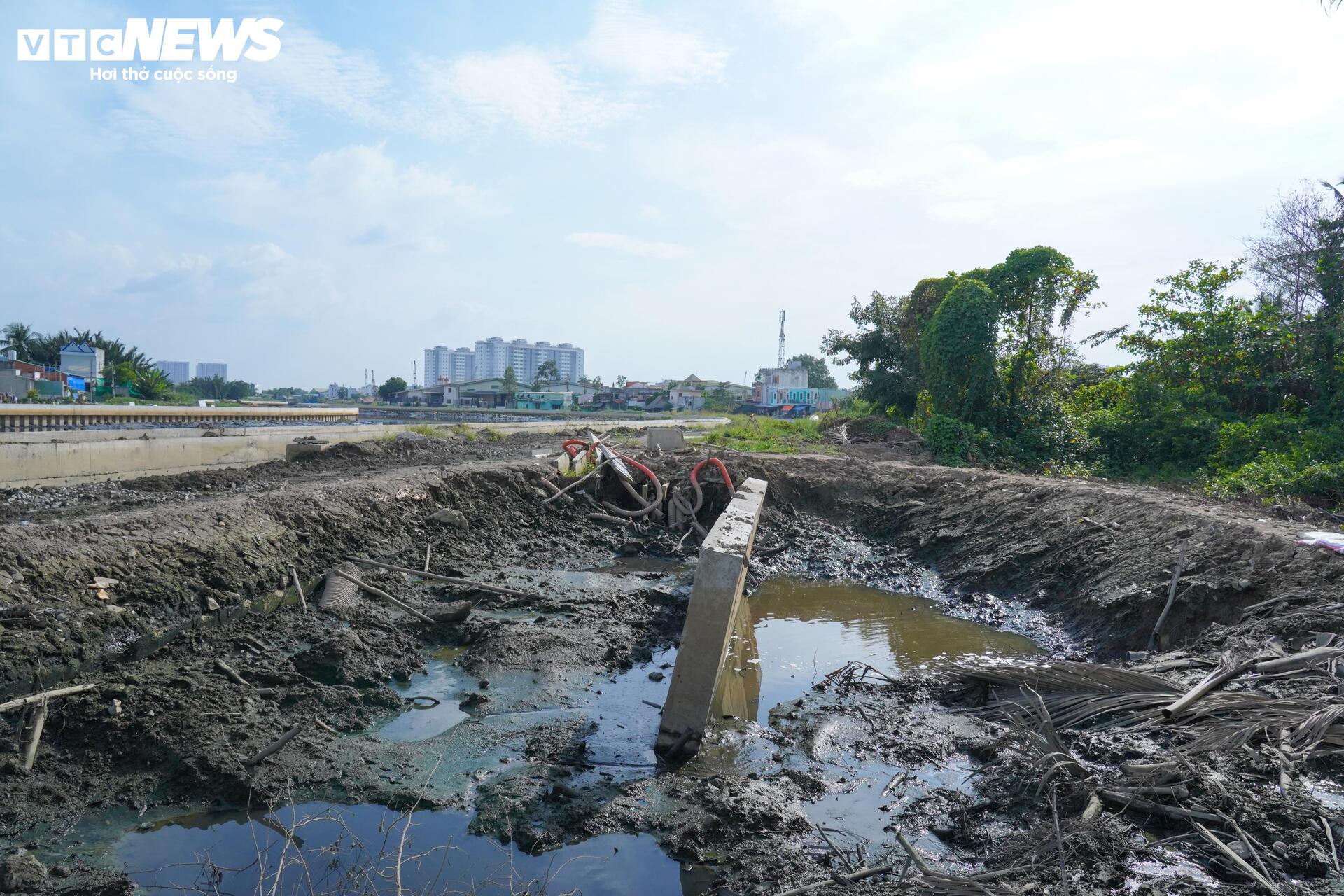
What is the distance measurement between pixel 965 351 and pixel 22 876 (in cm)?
1911

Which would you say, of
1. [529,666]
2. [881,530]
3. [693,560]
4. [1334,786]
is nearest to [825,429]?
[881,530]

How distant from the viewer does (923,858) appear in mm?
3738

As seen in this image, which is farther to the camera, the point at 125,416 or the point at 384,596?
the point at 125,416

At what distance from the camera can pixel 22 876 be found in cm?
321

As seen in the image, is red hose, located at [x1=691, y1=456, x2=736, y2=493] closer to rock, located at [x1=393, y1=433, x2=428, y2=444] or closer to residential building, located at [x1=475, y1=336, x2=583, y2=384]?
rock, located at [x1=393, y1=433, x2=428, y2=444]

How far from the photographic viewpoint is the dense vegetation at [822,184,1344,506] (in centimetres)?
1398

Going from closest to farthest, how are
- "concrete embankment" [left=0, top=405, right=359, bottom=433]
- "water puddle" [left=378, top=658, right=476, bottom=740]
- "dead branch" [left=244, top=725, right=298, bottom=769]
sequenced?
1. "dead branch" [left=244, top=725, right=298, bottom=769]
2. "water puddle" [left=378, top=658, right=476, bottom=740]
3. "concrete embankment" [left=0, top=405, right=359, bottom=433]

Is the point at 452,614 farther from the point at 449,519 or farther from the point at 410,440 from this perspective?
the point at 410,440

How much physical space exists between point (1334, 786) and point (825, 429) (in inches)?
899

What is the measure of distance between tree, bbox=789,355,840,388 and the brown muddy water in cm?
8675

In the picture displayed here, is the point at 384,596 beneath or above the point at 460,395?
beneath

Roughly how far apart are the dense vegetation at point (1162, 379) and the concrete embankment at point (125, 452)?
1470 cm

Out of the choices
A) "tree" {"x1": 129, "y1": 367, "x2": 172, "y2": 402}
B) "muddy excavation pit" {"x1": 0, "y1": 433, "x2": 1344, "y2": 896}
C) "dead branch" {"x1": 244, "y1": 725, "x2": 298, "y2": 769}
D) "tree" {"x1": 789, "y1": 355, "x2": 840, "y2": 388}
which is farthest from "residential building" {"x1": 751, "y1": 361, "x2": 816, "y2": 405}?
"dead branch" {"x1": 244, "y1": 725, "x2": 298, "y2": 769}

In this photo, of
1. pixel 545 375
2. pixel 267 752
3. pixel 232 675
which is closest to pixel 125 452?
pixel 232 675
